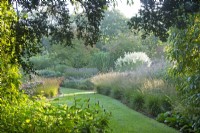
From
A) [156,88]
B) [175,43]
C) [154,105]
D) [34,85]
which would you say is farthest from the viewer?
[34,85]

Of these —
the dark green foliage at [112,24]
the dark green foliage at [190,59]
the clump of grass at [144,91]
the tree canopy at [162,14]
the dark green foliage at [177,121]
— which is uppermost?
the dark green foliage at [112,24]

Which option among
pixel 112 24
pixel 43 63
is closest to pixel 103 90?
pixel 43 63

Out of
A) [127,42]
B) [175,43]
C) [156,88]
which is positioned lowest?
[156,88]

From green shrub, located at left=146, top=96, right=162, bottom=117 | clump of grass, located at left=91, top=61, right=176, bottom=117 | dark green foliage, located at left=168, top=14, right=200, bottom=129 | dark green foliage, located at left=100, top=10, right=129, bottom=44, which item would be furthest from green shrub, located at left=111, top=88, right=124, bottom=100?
dark green foliage, located at left=100, top=10, right=129, bottom=44

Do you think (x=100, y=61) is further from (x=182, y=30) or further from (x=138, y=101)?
(x=182, y=30)

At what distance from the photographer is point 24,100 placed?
4742mm

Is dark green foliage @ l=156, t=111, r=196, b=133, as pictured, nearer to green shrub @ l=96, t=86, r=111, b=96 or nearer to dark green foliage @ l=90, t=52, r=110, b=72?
green shrub @ l=96, t=86, r=111, b=96

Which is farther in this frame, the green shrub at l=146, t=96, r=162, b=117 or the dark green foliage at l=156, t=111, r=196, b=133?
the green shrub at l=146, t=96, r=162, b=117

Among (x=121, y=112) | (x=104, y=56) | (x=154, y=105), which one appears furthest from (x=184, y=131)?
→ (x=104, y=56)

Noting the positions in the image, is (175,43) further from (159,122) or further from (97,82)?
(97,82)

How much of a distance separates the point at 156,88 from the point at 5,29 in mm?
6425

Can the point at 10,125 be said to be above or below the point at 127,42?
below

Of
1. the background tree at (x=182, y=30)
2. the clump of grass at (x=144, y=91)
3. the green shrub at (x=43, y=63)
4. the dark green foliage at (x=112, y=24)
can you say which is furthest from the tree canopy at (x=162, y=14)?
the dark green foliage at (x=112, y=24)

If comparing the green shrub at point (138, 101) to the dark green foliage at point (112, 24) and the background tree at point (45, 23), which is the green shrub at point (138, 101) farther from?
the dark green foliage at point (112, 24)
